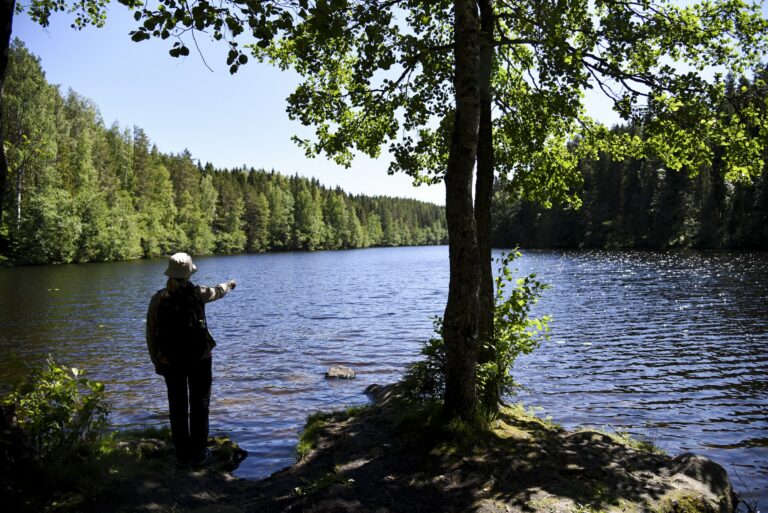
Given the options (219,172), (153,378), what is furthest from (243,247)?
(153,378)

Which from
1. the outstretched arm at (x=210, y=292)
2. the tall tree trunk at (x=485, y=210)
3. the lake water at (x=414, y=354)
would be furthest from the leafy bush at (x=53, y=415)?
the tall tree trunk at (x=485, y=210)

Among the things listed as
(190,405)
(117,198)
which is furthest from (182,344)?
(117,198)

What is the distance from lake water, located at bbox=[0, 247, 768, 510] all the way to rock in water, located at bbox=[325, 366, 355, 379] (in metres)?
0.33

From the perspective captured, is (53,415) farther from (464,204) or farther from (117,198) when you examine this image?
(117,198)

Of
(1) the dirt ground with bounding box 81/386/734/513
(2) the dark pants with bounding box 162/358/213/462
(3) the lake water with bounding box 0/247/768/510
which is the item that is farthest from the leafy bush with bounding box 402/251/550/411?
(2) the dark pants with bounding box 162/358/213/462

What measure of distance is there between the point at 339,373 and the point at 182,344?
8.49 metres

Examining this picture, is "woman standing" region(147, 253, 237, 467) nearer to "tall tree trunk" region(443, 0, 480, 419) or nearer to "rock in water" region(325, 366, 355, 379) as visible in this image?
"tall tree trunk" region(443, 0, 480, 419)

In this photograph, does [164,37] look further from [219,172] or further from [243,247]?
[219,172]

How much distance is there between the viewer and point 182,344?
6.25 meters

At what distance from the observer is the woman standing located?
6191mm

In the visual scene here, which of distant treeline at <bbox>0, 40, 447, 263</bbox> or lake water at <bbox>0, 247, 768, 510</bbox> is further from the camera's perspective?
distant treeline at <bbox>0, 40, 447, 263</bbox>

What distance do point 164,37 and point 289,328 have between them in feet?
65.6

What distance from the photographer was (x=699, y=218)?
6762 cm

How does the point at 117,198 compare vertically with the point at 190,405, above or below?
above
